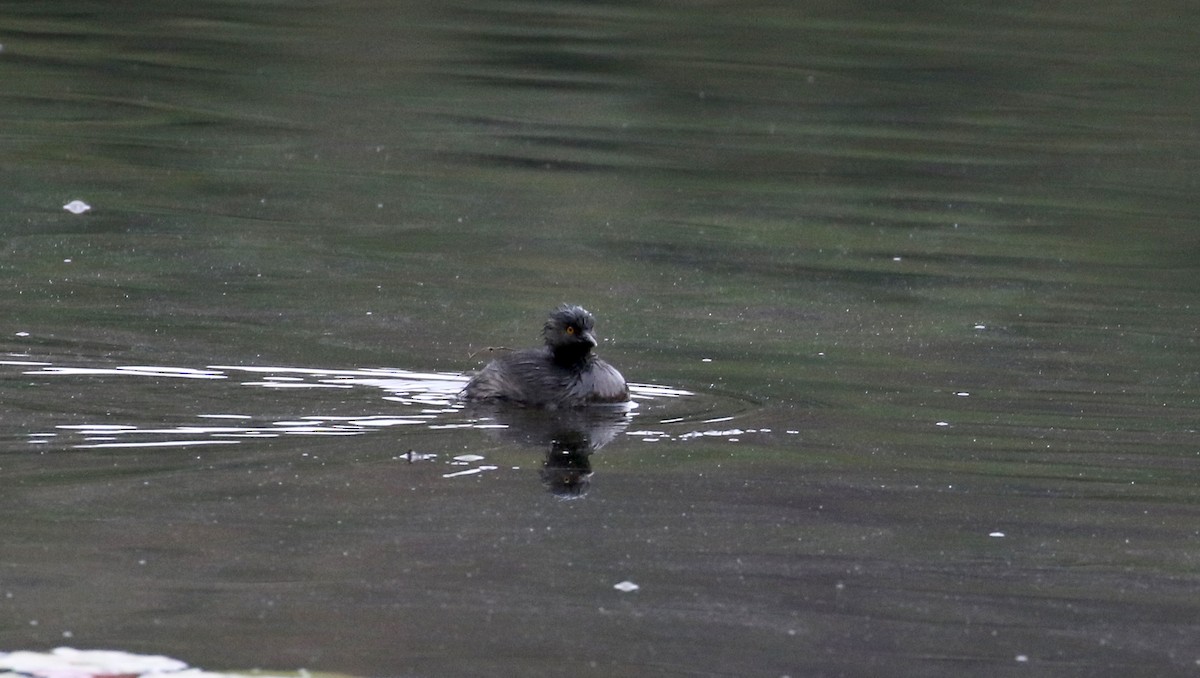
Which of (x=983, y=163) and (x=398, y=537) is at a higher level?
(x=983, y=163)

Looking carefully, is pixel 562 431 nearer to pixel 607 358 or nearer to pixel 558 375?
pixel 558 375

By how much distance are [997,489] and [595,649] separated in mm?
2468

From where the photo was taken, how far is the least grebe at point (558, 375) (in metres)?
9.55

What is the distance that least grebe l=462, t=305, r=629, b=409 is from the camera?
9555 mm

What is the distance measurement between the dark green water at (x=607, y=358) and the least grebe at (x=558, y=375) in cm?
19

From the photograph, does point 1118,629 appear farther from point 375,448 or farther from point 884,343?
point 884,343

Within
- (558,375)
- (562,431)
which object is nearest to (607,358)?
(558,375)

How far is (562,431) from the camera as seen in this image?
30.6 ft

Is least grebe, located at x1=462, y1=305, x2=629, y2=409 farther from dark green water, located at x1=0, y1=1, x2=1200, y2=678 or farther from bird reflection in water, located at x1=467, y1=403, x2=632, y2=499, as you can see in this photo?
dark green water, located at x1=0, y1=1, x2=1200, y2=678

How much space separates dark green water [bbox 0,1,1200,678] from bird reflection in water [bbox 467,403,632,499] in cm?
4

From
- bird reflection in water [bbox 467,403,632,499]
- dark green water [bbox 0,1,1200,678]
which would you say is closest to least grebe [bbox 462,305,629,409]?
bird reflection in water [bbox 467,403,632,499]

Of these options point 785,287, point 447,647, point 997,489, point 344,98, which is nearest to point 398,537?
point 447,647

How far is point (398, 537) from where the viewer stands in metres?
7.38

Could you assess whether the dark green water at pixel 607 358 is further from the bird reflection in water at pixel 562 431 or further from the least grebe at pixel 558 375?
the least grebe at pixel 558 375
